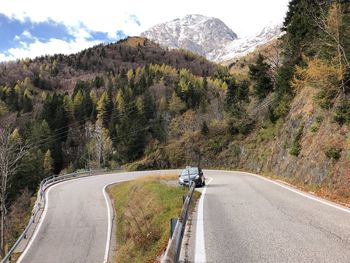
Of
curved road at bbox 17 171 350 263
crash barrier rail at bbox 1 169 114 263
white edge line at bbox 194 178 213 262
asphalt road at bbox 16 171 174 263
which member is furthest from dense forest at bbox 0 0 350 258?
white edge line at bbox 194 178 213 262

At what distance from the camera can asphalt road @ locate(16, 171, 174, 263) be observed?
68.3 ft

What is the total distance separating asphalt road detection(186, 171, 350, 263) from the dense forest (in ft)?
17.2

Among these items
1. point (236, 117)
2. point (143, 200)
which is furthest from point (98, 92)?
point (143, 200)

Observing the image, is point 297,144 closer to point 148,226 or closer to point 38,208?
point 148,226

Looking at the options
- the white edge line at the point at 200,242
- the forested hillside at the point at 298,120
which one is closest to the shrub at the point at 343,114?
the forested hillside at the point at 298,120

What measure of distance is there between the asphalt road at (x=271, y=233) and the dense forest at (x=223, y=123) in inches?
206

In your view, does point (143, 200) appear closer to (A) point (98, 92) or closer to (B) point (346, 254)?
(B) point (346, 254)

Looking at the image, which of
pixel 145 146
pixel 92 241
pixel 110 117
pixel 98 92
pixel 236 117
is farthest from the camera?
pixel 98 92

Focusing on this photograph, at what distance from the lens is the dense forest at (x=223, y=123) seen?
23.1 metres

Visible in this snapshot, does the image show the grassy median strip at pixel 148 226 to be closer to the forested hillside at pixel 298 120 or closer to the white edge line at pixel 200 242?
the white edge line at pixel 200 242

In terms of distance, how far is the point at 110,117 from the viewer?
379 ft

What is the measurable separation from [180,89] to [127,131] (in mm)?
29617

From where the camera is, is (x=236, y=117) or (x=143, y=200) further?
(x=236, y=117)

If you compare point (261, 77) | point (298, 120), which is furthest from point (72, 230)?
point (261, 77)
